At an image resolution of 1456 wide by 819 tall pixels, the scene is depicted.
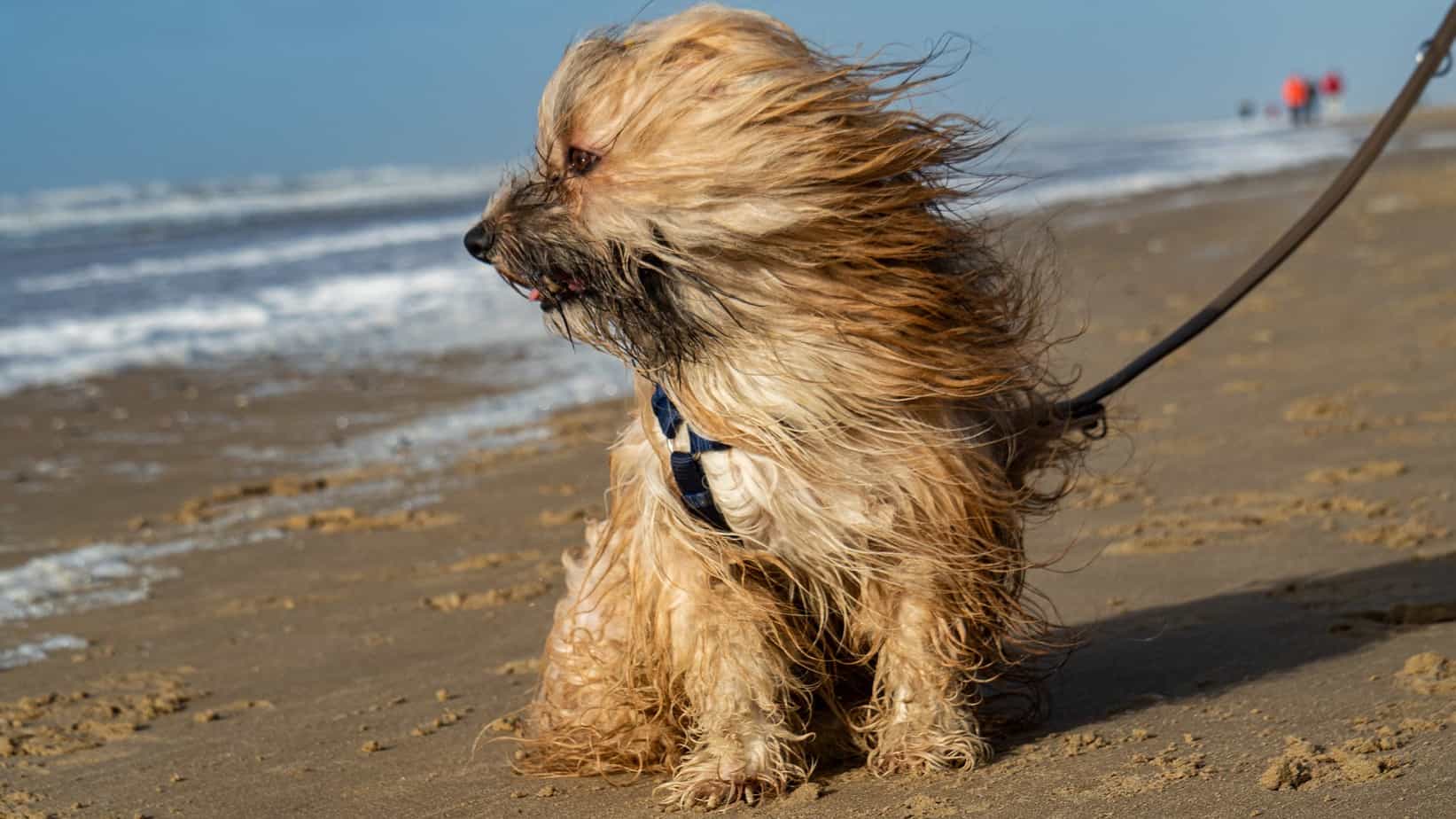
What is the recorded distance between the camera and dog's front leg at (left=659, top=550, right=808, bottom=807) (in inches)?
125

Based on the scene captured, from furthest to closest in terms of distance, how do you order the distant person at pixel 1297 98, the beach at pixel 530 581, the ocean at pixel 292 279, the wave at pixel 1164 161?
the distant person at pixel 1297 98
the wave at pixel 1164 161
the ocean at pixel 292 279
the beach at pixel 530 581

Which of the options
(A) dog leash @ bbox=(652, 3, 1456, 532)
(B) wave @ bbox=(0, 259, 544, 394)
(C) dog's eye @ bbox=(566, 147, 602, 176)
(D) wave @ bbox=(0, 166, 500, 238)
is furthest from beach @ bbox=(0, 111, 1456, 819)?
(D) wave @ bbox=(0, 166, 500, 238)

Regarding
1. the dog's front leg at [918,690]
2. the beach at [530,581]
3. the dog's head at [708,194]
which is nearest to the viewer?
the dog's head at [708,194]

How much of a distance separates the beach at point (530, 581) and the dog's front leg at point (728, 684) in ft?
0.29

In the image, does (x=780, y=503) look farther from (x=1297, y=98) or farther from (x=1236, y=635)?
(x=1297, y=98)

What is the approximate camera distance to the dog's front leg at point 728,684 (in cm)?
317

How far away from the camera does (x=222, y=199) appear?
43.2 m

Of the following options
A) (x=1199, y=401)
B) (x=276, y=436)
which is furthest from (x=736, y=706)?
(x=276, y=436)

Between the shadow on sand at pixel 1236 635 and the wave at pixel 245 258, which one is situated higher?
the wave at pixel 245 258

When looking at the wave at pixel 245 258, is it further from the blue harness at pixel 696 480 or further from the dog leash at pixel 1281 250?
the blue harness at pixel 696 480

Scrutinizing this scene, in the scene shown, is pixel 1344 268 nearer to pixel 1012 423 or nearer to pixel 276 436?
pixel 276 436

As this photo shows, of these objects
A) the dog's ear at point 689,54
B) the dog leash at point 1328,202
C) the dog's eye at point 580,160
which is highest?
the dog's ear at point 689,54

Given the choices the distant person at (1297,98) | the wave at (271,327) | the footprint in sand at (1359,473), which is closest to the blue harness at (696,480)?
the footprint in sand at (1359,473)

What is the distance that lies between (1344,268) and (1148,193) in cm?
1322
